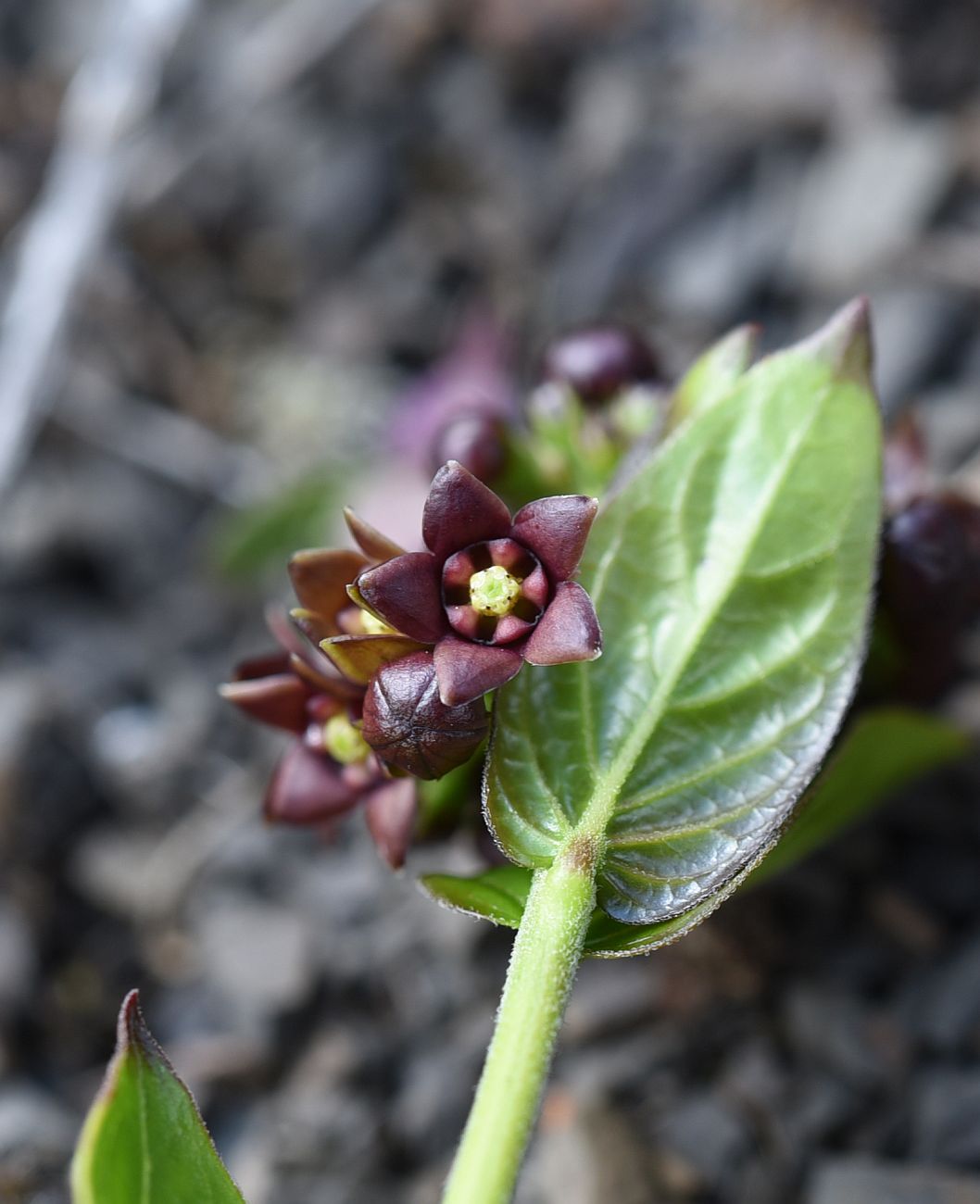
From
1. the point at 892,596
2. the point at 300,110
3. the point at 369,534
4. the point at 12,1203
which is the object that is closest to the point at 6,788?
the point at 12,1203

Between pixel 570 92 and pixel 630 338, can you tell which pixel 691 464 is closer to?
pixel 630 338

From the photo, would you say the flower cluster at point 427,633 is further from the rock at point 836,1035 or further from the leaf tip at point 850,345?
the rock at point 836,1035

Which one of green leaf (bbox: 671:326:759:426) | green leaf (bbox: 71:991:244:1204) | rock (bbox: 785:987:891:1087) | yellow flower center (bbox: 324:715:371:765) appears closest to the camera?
green leaf (bbox: 71:991:244:1204)

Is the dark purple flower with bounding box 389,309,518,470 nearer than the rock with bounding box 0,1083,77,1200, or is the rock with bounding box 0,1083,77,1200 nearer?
the rock with bounding box 0,1083,77,1200

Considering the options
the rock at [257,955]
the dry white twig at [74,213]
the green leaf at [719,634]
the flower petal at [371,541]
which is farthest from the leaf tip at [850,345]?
the dry white twig at [74,213]

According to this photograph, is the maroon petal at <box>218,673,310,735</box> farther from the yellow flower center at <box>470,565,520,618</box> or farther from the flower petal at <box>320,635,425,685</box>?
the yellow flower center at <box>470,565,520,618</box>

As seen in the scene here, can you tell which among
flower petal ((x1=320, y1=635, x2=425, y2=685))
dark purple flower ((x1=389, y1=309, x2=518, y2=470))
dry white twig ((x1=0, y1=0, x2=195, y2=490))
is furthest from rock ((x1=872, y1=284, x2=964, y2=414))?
dry white twig ((x1=0, y1=0, x2=195, y2=490))

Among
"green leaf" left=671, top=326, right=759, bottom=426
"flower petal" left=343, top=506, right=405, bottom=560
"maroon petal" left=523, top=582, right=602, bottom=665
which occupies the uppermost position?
"green leaf" left=671, top=326, right=759, bottom=426

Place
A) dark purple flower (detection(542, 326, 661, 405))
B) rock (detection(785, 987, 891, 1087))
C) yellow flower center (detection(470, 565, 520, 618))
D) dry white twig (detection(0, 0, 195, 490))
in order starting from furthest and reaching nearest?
dry white twig (detection(0, 0, 195, 490))
dark purple flower (detection(542, 326, 661, 405))
rock (detection(785, 987, 891, 1087))
yellow flower center (detection(470, 565, 520, 618))
